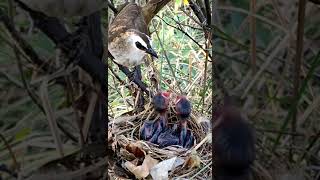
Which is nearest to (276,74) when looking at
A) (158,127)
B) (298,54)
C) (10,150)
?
(298,54)

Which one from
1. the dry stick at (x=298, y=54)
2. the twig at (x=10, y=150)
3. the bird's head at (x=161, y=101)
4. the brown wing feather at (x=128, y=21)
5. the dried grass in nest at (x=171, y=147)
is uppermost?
the brown wing feather at (x=128, y=21)

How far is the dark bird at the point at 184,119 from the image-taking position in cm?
115

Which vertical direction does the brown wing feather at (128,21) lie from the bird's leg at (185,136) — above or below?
above

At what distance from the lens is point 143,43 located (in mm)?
1282

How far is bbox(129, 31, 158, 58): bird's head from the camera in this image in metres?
1.28

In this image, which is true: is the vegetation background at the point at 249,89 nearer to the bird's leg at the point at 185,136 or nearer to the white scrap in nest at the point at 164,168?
the white scrap in nest at the point at 164,168

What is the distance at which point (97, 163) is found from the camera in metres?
0.77

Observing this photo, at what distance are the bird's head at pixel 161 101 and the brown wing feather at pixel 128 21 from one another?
0.17 m

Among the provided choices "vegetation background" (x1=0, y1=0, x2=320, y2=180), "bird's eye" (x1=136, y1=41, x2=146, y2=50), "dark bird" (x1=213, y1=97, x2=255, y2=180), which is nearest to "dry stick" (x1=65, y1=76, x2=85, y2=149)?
"vegetation background" (x1=0, y1=0, x2=320, y2=180)

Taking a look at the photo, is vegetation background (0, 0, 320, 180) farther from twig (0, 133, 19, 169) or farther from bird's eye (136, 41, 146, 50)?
bird's eye (136, 41, 146, 50)

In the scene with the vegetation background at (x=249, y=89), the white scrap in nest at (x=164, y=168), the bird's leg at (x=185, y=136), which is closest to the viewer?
the vegetation background at (x=249, y=89)

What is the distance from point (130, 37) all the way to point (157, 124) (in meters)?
0.25

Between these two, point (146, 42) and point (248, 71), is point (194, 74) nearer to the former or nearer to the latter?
point (146, 42)

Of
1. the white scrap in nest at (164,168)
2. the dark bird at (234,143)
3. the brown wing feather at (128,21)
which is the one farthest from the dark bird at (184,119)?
the dark bird at (234,143)
